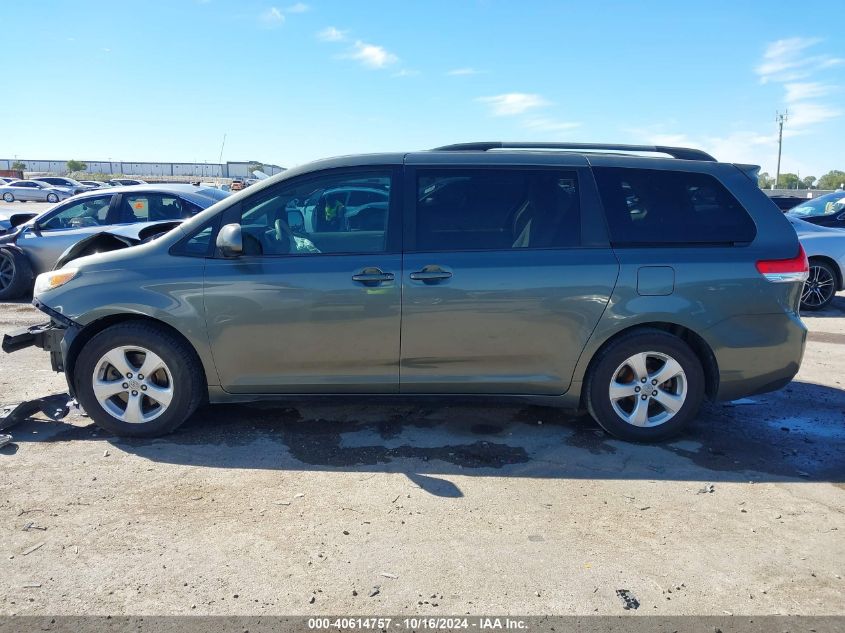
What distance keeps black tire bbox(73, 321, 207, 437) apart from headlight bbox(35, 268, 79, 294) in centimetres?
45

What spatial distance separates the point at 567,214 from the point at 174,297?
2.64m

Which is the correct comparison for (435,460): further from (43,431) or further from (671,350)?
(43,431)

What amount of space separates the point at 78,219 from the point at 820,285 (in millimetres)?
10814

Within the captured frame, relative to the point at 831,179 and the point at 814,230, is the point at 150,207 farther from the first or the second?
the point at 831,179

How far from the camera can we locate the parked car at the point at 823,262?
8.99 meters

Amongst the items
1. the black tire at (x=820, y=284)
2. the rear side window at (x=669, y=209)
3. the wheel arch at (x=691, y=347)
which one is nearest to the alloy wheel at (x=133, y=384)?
the wheel arch at (x=691, y=347)

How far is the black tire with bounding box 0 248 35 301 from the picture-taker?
888cm

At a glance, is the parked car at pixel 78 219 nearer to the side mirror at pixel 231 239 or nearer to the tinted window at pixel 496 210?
the side mirror at pixel 231 239

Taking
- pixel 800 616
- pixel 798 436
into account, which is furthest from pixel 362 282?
pixel 798 436

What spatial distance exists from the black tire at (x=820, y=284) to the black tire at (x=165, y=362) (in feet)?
28.4

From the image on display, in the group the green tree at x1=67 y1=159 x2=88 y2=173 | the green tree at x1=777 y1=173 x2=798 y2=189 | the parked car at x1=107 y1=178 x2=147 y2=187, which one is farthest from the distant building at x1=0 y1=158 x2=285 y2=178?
the green tree at x1=777 y1=173 x2=798 y2=189

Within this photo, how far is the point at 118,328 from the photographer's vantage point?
4.12m

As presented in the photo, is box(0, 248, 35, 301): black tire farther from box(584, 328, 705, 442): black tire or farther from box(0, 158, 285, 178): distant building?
box(0, 158, 285, 178): distant building

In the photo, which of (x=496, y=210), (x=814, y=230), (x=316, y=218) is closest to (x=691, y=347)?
(x=496, y=210)
